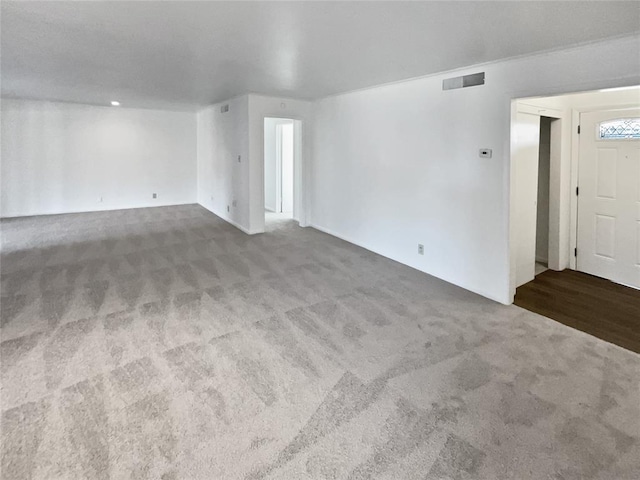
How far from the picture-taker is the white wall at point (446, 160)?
3199mm

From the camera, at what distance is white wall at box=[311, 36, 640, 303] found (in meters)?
3.20

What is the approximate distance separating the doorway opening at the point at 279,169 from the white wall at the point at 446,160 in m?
2.45

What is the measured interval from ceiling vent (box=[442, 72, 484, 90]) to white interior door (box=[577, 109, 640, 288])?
184cm

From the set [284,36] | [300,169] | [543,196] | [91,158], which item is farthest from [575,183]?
[91,158]

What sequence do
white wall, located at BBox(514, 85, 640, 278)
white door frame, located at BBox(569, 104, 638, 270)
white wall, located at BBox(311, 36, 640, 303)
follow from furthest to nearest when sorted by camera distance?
1. white door frame, located at BBox(569, 104, 638, 270)
2. white wall, located at BBox(514, 85, 640, 278)
3. white wall, located at BBox(311, 36, 640, 303)

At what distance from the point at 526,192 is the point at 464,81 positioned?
1.48 metres

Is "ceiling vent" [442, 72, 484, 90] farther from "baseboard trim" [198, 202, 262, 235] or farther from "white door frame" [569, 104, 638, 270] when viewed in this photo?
"baseboard trim" [198, 202, 262, 235]

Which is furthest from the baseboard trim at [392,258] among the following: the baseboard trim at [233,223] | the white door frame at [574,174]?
the white door frame at [574,174]

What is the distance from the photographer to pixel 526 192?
4289 mm

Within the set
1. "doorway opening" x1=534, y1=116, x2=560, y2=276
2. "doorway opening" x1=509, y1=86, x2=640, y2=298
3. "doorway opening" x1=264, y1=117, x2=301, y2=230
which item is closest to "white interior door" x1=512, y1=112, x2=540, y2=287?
"doorway opening" x1=509, y1=86, x2=640, y2=298

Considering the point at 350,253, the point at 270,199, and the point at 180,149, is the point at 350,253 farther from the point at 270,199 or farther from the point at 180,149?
the point at 180,149

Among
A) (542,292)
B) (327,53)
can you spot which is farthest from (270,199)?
(542,292)

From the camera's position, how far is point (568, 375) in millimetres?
2508

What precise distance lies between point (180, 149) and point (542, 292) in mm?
8715
